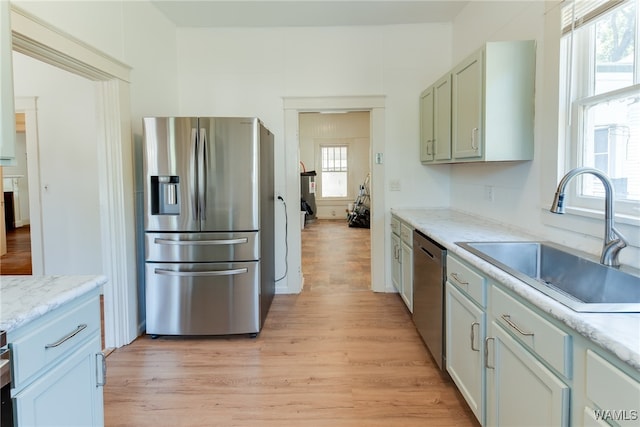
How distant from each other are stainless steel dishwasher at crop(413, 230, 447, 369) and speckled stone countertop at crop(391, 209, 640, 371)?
9cm

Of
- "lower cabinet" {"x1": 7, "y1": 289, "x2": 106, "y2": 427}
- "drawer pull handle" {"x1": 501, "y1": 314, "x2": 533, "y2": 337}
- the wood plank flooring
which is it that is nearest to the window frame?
the wood plank flooring

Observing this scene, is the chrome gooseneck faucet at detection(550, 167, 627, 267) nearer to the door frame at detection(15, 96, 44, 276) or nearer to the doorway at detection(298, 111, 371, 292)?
the door frame at detection(15, 96, 44, 276)

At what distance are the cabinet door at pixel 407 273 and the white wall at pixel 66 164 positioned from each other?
3.06m

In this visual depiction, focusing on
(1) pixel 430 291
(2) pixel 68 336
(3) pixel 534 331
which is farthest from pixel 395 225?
(2) pixel 68 336

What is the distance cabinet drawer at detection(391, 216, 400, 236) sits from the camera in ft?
11.6

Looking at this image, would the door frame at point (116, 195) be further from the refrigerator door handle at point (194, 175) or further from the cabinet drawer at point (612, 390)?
the cabinet drawer at point (612, 390)

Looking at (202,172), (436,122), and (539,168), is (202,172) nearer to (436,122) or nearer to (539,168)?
(436,122)

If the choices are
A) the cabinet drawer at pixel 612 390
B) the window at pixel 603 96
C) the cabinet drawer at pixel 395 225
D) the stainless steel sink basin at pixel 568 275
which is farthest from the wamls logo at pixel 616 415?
the cabinet drawer at pixel 395 225

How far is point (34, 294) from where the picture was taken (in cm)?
121

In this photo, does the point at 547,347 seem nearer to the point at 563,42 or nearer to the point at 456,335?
the point at 456,335

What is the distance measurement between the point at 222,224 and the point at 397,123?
2106 millimetres

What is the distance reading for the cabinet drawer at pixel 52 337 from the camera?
104 centimetres

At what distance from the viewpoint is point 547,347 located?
1.15 m

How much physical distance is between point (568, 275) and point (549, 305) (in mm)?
783
